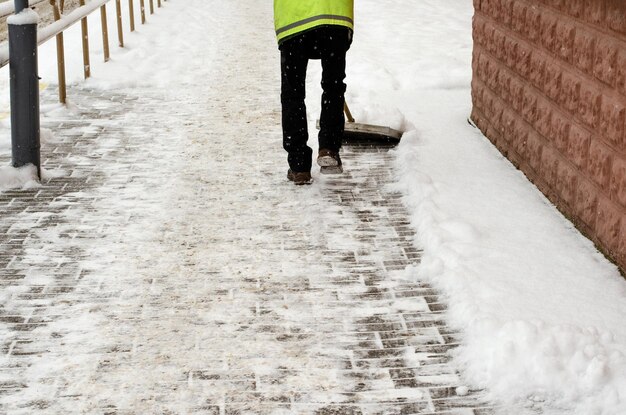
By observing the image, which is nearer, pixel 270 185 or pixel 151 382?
pixel 151 382

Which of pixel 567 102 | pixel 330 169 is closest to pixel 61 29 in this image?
pixel 330 169

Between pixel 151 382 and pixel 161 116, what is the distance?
16.6 ft

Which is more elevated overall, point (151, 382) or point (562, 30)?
point (562, 30)

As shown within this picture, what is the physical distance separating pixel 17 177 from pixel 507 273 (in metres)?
3.30

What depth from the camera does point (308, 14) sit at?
618 cm

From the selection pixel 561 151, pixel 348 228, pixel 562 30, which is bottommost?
pixel 348 228

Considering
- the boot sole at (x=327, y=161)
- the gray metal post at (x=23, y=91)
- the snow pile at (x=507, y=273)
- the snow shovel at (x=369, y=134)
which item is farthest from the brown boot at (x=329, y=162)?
the gray metal post at (x=23, y=91)

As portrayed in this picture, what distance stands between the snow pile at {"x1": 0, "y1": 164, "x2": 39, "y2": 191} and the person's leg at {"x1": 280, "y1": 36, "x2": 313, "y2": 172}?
5.41ft

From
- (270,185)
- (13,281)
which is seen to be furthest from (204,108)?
(13,281)

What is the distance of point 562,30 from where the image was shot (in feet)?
19.1

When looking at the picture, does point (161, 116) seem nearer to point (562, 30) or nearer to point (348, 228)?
point (348, 228)

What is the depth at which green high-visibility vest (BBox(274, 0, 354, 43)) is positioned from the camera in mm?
6164

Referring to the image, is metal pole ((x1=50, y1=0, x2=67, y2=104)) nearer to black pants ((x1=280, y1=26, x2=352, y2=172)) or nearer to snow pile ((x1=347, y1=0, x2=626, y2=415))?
snow pile ((x1=347, y1=0, x2=626, y2=415))

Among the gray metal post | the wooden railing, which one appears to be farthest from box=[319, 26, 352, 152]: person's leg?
the wooden railing
